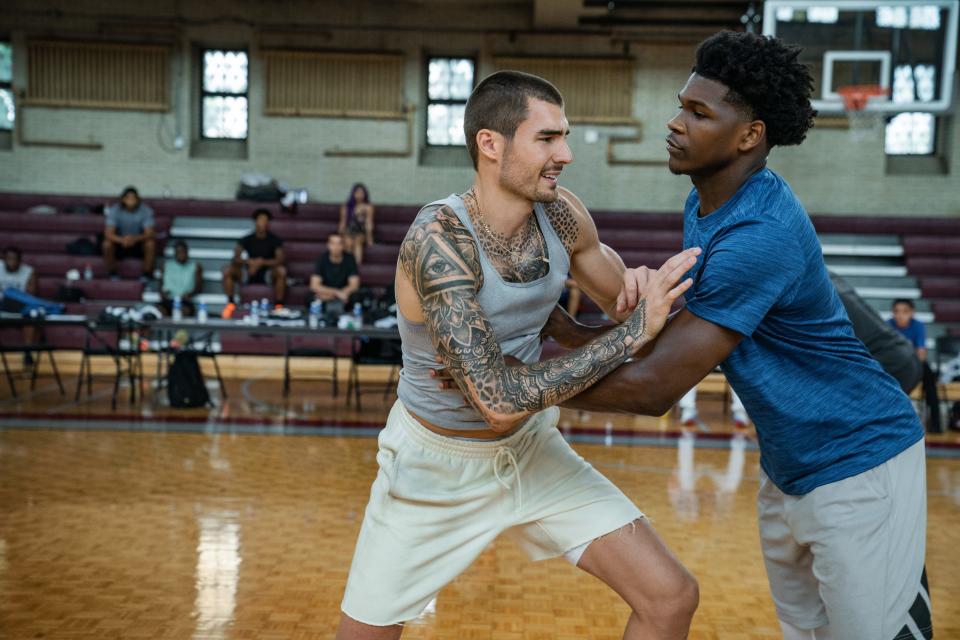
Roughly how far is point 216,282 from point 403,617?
11581 mm

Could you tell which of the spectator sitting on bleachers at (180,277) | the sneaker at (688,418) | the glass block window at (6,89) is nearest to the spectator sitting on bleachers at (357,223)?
the spectator sitting on bleachers at (180,277)

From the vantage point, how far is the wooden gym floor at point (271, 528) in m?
3.93

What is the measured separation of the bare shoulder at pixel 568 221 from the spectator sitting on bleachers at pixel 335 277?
8612 millimetres

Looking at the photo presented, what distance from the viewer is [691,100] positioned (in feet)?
7.64

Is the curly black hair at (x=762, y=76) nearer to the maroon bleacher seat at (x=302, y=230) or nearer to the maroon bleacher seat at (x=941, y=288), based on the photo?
the maroon bleacher seat at (x=302, y=230)

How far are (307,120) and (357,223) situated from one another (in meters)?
2.88

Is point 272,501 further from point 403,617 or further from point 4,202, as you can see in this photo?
point 4,202

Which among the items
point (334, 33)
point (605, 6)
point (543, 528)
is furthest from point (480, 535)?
point (334, 33)

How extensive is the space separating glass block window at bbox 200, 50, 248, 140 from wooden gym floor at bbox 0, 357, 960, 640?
25.5ft

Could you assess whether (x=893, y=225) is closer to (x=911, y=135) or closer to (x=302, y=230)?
(x=911, y=135)

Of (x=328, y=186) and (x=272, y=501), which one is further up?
(x=328, y=186)

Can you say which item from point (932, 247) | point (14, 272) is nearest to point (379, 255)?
point (14, 272)

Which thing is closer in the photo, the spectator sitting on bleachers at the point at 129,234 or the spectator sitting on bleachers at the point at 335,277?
the spectator sitting on bleachers at the point at 335,277

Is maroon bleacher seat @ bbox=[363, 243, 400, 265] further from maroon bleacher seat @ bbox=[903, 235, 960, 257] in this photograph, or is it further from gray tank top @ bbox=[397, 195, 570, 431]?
gray tank top @ bbox=[397, 195, 570, 431]
